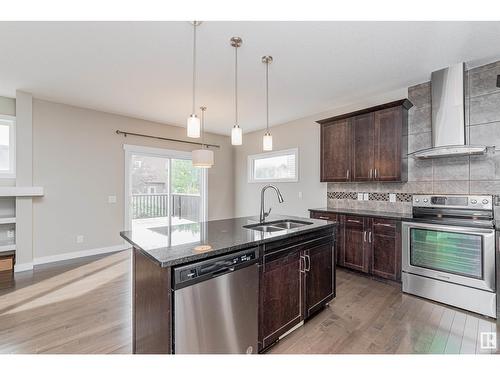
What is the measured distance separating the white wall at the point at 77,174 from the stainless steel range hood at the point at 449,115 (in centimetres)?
493

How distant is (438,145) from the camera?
112 inches

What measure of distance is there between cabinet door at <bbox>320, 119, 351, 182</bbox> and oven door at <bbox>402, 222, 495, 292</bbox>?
1.28 m

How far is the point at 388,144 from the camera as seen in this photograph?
10.7ft

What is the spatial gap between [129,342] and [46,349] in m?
0.60

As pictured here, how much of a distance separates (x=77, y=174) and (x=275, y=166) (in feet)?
12.8

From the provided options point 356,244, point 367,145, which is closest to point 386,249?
point 356,244

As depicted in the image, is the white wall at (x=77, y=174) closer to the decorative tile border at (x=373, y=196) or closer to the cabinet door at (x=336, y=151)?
the cabinet door at (x=336, y=151)

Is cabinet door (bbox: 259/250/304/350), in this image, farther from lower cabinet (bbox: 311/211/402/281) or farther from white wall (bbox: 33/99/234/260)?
white wall (bbox: 33/99/234/260)

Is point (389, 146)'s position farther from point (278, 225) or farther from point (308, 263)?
point (308, 263)

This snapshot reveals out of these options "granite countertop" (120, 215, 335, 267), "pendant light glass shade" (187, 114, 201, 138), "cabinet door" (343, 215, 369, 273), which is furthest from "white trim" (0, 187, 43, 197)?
"cabinet door" (343, 215, 369, 273)

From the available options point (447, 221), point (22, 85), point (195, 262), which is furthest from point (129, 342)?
point (22, 85)

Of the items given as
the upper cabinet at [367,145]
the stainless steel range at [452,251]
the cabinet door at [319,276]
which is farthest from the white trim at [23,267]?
the stainless steel range at [452,251]

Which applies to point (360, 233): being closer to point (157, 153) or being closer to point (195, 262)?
point (195, 262)

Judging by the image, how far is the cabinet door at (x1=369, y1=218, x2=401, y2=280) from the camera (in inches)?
116
